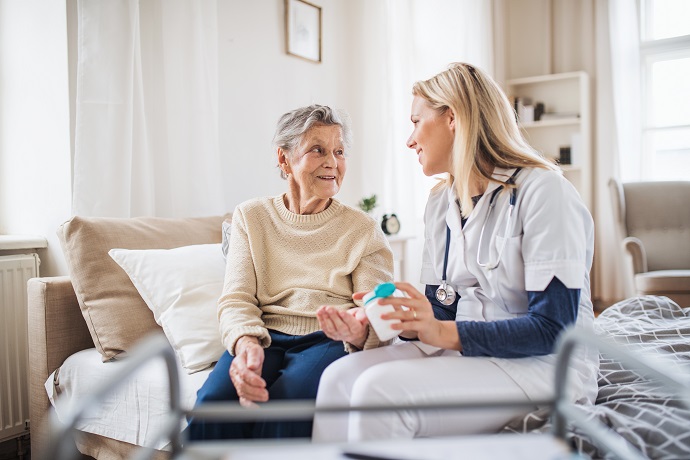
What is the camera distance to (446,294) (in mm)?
1354

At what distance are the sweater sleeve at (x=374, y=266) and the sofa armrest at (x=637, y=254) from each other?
89.7 inches

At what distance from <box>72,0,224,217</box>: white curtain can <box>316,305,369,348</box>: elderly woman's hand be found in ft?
3.77

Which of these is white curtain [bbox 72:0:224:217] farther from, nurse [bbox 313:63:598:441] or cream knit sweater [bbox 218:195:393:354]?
nurse [bbox 313:63:598:441]

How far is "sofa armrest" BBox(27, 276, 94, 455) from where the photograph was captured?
1610mm

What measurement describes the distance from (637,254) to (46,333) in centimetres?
298

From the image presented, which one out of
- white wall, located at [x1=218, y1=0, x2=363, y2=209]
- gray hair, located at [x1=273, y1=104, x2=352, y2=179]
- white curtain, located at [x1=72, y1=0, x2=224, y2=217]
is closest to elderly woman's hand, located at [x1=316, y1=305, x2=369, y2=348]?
gray hair, located at [x1=273, y1=104, x2=352, y2=179]

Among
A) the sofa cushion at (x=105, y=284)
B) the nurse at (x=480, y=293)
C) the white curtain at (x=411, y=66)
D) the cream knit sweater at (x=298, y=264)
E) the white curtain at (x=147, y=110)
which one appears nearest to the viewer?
the nurse at (x=480, y=293)

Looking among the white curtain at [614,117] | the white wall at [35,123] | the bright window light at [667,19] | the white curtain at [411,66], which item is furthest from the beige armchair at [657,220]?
the white wall at [35,123]

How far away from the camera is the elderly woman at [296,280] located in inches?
48.1

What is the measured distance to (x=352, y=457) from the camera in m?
0.62

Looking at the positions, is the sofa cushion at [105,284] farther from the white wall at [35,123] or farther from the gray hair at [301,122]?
the gray hair at [301,122]

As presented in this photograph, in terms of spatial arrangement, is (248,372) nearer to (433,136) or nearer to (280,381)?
(280,381)

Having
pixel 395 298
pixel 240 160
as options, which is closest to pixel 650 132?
pixel 240 160

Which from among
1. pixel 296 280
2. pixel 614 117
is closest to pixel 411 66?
pixel 614 117
